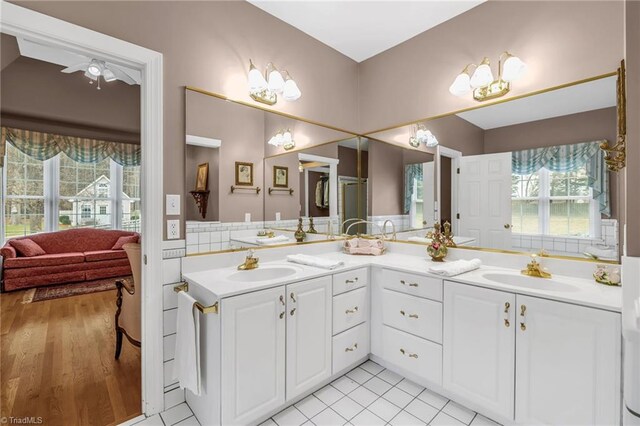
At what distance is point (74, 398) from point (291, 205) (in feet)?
6.30

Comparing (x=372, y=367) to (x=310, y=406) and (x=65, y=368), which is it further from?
(x=65, y=368)

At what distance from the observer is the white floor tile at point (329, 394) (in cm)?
181

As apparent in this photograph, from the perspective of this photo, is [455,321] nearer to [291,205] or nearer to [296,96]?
[291,205]

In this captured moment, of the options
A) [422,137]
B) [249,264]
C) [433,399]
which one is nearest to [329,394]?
[433,399]

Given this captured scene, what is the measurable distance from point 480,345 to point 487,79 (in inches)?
70.2

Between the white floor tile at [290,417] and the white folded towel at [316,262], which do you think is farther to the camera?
the white folded towel at [316,262]

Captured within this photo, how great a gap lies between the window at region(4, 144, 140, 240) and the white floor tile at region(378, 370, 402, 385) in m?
5.39

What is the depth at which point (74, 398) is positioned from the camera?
1813 mm

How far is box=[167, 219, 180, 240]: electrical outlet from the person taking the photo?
5.76 ft

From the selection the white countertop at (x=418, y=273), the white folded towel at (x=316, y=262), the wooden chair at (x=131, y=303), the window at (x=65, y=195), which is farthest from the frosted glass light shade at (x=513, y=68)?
the window at (x=65, y=195)

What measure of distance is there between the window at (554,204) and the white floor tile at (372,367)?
1.41 meters

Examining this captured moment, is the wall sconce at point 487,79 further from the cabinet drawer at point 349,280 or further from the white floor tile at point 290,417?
the white floor tile at point 290,417

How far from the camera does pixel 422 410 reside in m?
1.71

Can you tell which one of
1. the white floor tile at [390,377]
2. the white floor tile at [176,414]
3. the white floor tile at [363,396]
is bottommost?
the white floor tile at [176,414]
